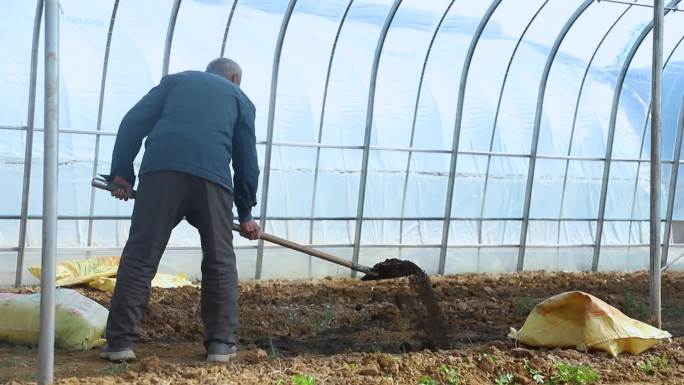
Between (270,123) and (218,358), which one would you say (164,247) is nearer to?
(218,358)

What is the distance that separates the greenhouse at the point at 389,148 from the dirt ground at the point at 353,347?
0.23 feet

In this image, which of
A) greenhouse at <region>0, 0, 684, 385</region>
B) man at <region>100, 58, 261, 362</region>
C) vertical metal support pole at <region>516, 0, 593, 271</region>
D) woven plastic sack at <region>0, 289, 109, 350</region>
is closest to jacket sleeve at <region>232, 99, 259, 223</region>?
man at <region>100, 58, 261, 362</region>

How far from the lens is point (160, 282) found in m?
10.8

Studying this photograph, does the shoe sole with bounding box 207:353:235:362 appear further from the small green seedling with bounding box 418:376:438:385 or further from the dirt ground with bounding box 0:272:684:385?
the small green seedling with bounding box 418:376:438:385

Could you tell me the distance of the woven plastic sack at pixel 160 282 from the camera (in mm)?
9938

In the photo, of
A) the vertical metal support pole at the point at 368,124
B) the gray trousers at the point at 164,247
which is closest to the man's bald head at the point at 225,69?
the gray trousers at the point at 164,247

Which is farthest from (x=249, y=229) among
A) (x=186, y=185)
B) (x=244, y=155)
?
(x=186, y=185)

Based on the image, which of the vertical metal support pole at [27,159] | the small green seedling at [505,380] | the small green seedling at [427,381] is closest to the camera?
the small green seedling at [427,381]

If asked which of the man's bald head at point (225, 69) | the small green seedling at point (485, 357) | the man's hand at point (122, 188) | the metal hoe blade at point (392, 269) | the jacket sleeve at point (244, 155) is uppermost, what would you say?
the man's bald head at point (225, 69)

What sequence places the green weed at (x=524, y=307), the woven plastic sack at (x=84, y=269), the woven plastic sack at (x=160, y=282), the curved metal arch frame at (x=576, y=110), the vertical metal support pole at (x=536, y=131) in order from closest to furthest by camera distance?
Answer: the green weed at (x=524, y=307) < the woven plastic sack at (x=160, y=282) < the woven plastic sack at (x=84, y=269) < the vertical metal support pole at (x=536, y=131) < the curved metal arch frame at (x=576, y=110)

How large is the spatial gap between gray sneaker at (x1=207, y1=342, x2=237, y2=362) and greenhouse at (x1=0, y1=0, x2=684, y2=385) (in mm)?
1336

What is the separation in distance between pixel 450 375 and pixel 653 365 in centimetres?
172

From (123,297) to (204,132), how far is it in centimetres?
106

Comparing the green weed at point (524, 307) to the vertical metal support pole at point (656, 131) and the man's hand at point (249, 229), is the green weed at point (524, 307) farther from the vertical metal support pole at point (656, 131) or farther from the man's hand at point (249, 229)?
the man's hand at point (249, 229)
